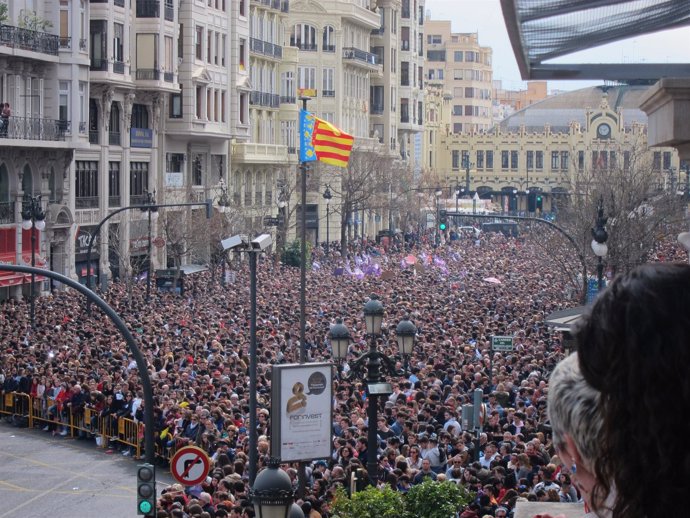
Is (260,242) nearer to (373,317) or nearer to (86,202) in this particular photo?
(373,317)

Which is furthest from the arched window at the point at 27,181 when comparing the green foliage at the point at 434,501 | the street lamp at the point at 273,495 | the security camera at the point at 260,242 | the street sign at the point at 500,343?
the street lamp at the point at 273,495

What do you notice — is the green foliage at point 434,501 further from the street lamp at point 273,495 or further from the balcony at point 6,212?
the balcony at point 6,212

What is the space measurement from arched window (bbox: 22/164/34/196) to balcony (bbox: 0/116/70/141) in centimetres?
136

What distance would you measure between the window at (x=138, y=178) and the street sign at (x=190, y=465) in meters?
43.7

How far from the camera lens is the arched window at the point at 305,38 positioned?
8688 centimetres

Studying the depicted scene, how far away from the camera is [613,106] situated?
142125 millimetres

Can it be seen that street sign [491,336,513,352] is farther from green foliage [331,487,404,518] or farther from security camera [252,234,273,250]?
green foliage [331,487,404,518]

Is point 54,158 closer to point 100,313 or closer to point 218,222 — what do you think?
point 218,222

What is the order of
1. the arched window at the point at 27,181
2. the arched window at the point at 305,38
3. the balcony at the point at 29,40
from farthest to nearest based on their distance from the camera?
the arched window at the point at 305,38
the arched window at the point at 27,181
the balcony at the point at 29,40

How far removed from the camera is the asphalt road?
68.3 feet

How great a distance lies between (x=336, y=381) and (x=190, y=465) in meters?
9.16

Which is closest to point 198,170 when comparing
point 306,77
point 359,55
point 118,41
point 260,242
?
point 118,41

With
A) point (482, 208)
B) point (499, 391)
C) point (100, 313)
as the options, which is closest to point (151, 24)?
point (100, 313)

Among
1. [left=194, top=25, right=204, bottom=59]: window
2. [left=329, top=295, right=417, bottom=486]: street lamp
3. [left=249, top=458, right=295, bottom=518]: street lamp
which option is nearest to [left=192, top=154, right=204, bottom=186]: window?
[left=194, top=25, right=204, bottom=59]: window
